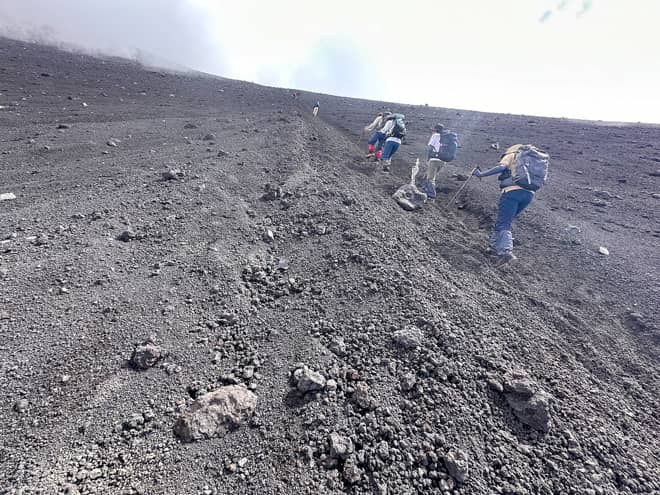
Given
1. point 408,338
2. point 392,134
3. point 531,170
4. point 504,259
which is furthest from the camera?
point 392,134

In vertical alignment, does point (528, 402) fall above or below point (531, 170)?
below

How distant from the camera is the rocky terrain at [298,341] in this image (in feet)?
7.38

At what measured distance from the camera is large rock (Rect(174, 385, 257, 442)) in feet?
7.62

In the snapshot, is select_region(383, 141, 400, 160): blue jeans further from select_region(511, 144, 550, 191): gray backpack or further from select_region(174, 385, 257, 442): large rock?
select_region(174, 385, 257, 442): large rock

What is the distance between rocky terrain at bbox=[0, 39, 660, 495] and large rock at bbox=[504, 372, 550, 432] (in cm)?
2

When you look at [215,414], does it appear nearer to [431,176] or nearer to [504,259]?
[504,259]

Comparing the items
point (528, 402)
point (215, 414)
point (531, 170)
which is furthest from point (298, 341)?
point (531, 170)

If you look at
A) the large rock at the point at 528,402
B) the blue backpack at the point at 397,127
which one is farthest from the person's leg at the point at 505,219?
the blue backpack at the point at 397,127

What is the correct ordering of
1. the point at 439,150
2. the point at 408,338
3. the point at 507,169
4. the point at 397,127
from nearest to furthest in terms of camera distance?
the point at 408,338 < the point at 507,169 < the point at 439,150 < the point at 397,127

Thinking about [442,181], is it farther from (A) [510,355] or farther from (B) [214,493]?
(B) [214,493]

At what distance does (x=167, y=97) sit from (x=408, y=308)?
20.6 meters

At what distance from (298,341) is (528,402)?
2.32m

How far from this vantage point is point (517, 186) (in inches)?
251

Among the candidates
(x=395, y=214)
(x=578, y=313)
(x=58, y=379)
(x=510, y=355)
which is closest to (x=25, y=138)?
(x=58, y=379)
